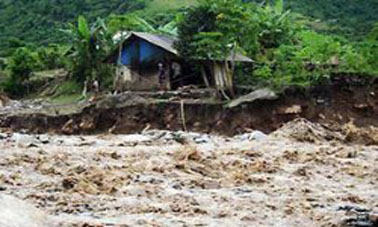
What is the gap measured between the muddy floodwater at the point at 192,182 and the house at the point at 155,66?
7982 millimetres

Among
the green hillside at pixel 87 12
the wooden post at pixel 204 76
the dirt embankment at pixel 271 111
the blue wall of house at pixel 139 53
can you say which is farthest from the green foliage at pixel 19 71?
the dirt embankment at pixel 271 111

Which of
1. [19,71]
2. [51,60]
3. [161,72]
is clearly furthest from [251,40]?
[51,60]

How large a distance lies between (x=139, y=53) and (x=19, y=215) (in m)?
18.8

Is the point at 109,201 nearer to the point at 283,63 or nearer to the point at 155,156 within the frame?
the point at 155,156

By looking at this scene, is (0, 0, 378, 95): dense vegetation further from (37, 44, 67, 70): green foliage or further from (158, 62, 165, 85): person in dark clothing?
(158, 62, 165, 85): person in dark clothing

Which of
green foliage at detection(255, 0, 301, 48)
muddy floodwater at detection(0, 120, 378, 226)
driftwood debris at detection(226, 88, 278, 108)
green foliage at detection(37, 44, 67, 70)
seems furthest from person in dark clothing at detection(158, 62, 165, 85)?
green foliage at detection(37, 44, 67, 70)

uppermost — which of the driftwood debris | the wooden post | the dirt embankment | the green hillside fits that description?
the green hillside

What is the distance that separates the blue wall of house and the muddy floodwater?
9.12 meters

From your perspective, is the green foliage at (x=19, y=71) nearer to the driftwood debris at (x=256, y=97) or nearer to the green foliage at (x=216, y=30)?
the green foliage at (x=216, y=30)

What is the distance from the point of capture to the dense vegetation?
A: 19609mm

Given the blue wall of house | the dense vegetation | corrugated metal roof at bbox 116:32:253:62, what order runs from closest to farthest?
the dense vegetation < corrugated metal roof at bbox 116:32:253:62 < the blue wall of house

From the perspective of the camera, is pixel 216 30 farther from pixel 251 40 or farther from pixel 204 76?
pixel 204 76

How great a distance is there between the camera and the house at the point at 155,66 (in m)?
23.0

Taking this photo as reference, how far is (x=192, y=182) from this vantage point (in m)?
9.52
